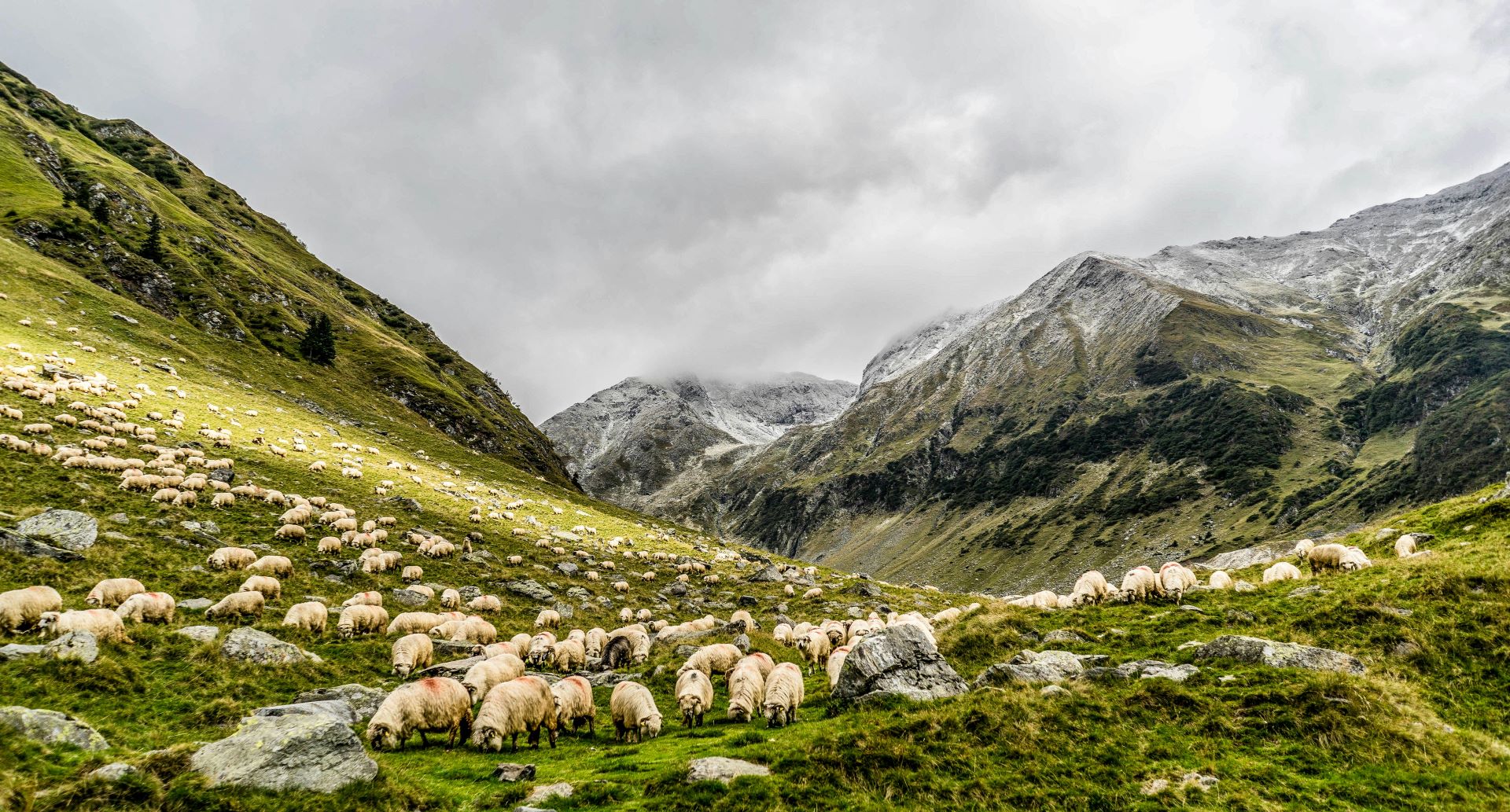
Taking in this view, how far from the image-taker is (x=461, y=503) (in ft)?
188

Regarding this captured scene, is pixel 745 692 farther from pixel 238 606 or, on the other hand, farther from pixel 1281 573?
pixel 1281 573

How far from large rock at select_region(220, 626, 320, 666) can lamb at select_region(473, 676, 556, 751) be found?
7249mm

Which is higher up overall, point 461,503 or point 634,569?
point 461,503

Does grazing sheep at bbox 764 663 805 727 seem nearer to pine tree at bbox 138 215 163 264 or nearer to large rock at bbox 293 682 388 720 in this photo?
large rock at bbox 293 682 388 720

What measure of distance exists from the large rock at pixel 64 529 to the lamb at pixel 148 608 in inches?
236

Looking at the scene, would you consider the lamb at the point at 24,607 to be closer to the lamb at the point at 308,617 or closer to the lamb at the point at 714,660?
the lamb at the point at 308,617

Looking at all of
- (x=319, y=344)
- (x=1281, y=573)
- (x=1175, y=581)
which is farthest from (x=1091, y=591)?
(x=319, y=344)

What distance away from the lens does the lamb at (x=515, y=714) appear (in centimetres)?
1634

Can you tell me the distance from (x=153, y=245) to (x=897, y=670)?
434ft

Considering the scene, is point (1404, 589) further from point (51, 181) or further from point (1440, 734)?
point (51, 181)

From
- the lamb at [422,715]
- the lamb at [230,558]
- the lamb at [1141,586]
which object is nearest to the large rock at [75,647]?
the lamb at [422,715]

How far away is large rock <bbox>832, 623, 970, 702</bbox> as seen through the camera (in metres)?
17.9

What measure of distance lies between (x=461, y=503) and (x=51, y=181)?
383 ft

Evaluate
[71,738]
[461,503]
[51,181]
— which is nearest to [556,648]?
[71,738]
